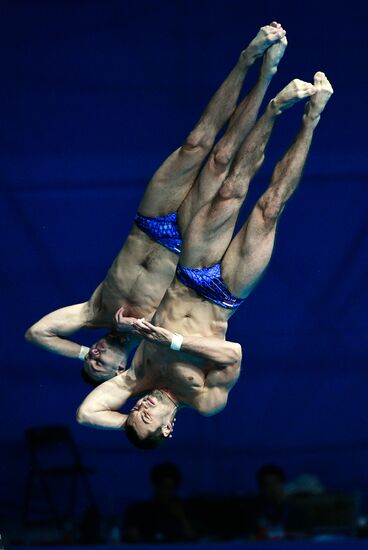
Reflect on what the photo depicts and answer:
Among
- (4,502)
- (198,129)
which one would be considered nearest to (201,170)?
(198,129)

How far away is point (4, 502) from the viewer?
754cm

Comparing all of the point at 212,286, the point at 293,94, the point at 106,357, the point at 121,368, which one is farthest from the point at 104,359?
the point at 293,94

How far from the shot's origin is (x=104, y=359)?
524cm

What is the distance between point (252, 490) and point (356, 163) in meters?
2.27

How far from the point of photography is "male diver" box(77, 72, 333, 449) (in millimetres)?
4820

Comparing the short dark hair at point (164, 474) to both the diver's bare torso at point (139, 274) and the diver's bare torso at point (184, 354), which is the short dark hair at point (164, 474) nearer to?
the diver's bare torso at point (139, 274)

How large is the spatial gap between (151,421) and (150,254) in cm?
99

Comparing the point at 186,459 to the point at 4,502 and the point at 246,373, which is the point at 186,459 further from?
the point at 4,502

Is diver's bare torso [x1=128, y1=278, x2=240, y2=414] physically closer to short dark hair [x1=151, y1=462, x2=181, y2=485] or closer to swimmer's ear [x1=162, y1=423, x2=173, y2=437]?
swimmer's ear [x1=162, y1=423, x2=173, y2=437]

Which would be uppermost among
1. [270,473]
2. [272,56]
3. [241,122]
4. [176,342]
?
[272,56]

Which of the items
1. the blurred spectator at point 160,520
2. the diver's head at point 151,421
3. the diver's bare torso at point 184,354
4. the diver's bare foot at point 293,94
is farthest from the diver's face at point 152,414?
the blurred spectator at point 160,520

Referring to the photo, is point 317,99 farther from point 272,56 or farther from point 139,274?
point 139,274

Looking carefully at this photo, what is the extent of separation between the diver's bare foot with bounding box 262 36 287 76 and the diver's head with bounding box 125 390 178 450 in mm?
1474

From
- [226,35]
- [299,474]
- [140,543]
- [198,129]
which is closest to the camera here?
[198,129]
